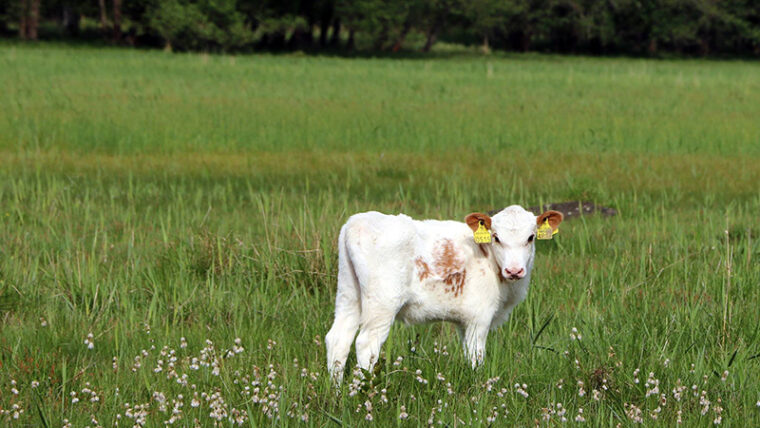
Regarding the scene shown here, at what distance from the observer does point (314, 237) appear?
7.42 metres

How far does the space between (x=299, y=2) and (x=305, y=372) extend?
58.7 metres

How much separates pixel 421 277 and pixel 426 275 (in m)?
0.03

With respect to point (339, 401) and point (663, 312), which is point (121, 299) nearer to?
point (339, 401)

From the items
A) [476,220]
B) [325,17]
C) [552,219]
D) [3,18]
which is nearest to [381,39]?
[325,17]

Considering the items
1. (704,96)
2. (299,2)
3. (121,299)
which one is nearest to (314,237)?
(121,299)

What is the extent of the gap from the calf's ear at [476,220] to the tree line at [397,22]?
5258 centimetres

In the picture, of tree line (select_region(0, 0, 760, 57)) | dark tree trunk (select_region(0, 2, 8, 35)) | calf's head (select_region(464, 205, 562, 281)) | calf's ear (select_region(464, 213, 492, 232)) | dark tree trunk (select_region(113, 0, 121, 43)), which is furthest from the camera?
dark tree trunk (select_region(0, 2, 8, 35))

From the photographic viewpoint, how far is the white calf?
4.50 metres

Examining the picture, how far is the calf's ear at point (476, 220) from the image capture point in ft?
15.1

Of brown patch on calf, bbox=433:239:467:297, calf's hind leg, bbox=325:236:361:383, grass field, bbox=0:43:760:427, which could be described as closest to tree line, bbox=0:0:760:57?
grass field, bbox=0:43:760:427

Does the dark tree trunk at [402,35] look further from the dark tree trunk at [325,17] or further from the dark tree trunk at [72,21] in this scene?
the dark tree trunk at [72,21]

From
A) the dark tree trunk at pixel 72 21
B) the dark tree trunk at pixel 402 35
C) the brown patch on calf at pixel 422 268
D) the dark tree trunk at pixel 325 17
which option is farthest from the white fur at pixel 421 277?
the dark tree trunk at pixel 72 21

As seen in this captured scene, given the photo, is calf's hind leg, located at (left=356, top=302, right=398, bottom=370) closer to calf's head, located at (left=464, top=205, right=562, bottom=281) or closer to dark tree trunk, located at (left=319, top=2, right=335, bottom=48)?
calf's head, located at (left=464, top=205, right=562, bottom=281)

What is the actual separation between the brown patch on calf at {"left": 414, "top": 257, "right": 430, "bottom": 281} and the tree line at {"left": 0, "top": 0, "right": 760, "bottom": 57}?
5261 centimetres
